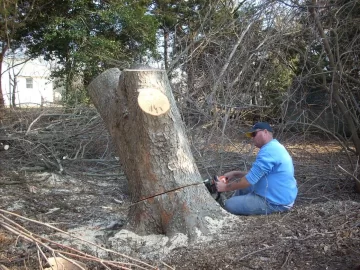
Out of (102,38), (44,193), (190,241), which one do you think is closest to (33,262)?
(190,241)

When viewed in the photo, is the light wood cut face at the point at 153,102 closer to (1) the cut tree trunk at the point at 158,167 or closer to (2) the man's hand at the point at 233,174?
(1) the cut tree trunk at the point at 158,167

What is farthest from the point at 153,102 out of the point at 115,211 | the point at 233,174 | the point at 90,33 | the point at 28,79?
the point at 28,79

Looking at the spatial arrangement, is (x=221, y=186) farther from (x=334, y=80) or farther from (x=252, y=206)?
(x=334, y=80)

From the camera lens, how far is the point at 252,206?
3.76 m

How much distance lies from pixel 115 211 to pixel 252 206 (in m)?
1.50

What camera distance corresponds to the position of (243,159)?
19.9ft

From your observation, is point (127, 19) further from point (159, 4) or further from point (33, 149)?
point (33, 149)

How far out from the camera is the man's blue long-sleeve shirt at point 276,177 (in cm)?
365

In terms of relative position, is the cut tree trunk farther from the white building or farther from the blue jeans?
the white building

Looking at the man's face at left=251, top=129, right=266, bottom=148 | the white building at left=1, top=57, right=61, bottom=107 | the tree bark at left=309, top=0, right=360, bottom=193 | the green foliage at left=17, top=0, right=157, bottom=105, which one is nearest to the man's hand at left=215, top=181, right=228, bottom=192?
the man's face at left=251, top=129, right=266, bottom=148

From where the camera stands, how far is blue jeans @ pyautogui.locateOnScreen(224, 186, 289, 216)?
3.73 m

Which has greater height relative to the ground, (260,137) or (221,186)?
(260,137)


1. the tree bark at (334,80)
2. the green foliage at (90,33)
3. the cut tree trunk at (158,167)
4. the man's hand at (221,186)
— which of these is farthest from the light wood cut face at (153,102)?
the green foliage at (90,33)

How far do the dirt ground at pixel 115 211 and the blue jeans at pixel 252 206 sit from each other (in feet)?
0.72
